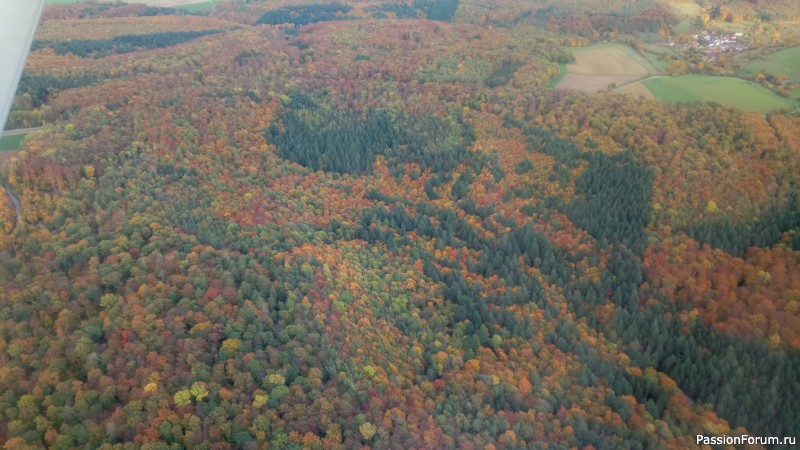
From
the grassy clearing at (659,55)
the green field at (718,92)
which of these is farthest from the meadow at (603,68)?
the green field at (718,92)

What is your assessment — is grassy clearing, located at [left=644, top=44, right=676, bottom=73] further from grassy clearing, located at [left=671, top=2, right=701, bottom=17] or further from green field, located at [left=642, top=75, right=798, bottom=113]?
grassy clearing, located at [left=671, top=2, right=701, bottom=17]

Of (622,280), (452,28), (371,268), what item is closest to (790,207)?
(622,280)

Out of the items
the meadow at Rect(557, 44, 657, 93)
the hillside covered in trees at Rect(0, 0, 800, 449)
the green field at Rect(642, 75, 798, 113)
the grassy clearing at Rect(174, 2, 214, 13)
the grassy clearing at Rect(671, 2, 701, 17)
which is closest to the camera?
the hillside covered in trees at Rect(0, 0, 800, 449)

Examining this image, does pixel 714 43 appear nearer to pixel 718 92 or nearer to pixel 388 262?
pixel 718 92

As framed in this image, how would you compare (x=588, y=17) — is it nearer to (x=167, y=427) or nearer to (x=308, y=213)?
(x=308, y=213)

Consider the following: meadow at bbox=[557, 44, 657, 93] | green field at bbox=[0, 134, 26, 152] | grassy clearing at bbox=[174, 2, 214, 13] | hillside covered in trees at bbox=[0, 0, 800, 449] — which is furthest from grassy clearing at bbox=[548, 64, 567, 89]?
grassy clearing at bbox=[174, 2, 214, 13]

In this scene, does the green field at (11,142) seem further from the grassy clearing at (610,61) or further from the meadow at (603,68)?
the grassy clearing at (610,61)

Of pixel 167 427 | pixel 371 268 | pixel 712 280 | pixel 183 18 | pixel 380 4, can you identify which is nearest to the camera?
pixel 167 427
